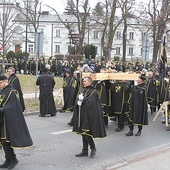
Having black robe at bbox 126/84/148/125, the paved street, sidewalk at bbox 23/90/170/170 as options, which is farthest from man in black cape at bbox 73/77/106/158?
black robe at bbox 126/84/148/125

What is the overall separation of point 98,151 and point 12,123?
2.87 meters

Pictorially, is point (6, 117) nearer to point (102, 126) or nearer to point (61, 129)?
point (102, 126)

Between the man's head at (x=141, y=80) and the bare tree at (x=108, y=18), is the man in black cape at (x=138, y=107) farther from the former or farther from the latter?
the bare tree at (x=108, y=18)

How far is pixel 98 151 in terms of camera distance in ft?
29.3

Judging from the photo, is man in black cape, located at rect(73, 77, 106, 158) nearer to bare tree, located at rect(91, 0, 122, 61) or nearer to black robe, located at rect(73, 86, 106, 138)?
black robe, located at rect(73, 86, 106, 138)

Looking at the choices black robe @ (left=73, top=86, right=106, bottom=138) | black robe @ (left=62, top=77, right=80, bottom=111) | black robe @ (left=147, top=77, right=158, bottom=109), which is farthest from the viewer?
black robe @ (left=147, top=77, right=158, bottom=109)

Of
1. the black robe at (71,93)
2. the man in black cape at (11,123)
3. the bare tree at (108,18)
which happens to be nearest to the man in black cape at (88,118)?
the man in black cape at (11,123)

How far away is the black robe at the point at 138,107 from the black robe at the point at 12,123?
184 inches

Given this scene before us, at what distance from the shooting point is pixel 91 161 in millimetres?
8039

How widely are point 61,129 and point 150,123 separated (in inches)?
143

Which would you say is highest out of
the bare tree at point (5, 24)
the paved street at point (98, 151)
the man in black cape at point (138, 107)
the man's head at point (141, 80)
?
the bare tree at point (5, 24)

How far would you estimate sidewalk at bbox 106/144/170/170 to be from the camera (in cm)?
757

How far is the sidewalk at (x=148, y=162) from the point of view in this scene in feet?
24.8

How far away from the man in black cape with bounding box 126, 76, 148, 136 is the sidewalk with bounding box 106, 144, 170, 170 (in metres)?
1.93
